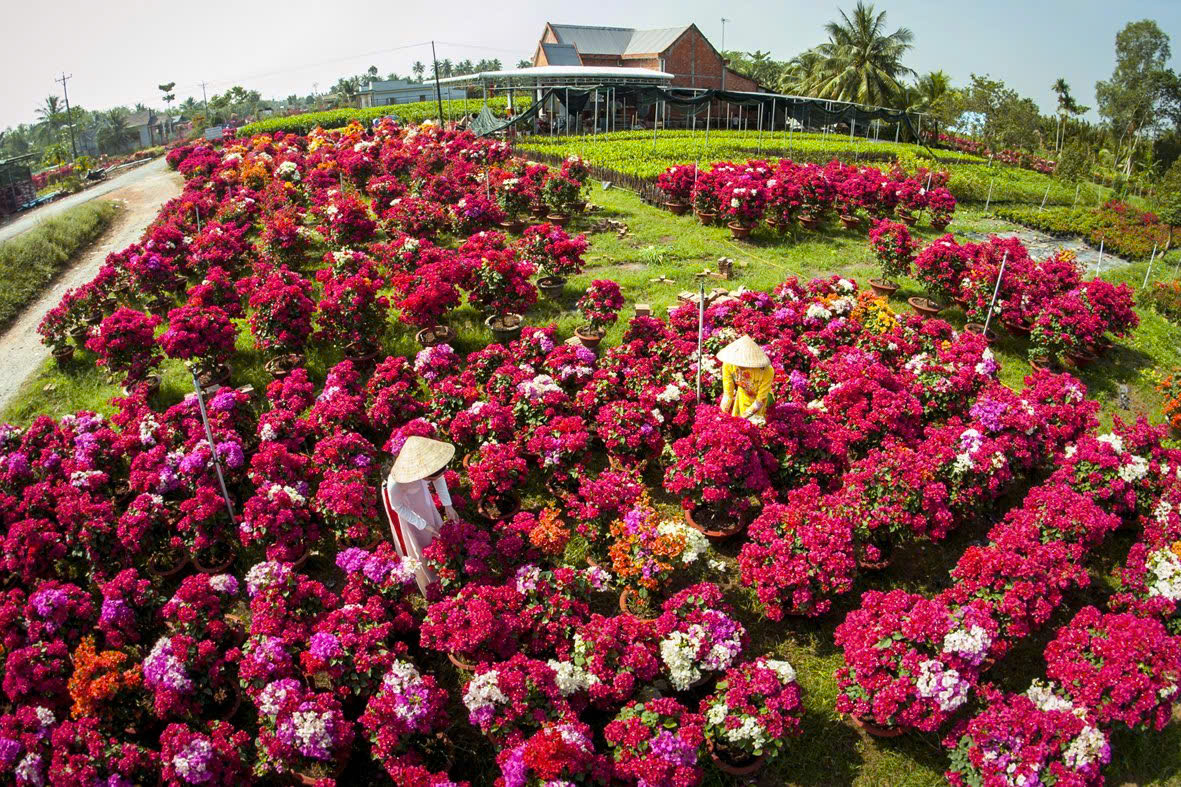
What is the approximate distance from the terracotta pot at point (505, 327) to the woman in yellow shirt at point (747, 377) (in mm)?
4442

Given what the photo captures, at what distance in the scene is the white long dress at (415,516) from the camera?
5457 mm

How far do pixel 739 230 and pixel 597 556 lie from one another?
35.8 ft

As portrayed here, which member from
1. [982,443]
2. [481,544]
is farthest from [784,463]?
[481,544]

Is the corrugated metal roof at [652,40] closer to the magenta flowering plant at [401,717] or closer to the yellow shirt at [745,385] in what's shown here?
the yellow shirt at [745,385]

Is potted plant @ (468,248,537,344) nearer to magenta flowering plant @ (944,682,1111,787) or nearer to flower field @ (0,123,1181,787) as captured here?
flower field @ (0,123,1181,787)

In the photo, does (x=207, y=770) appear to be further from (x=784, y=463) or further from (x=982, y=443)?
(x=982, y=443)

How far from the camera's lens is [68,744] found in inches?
171

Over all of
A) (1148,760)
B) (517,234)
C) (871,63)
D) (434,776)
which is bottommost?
(1148,760)

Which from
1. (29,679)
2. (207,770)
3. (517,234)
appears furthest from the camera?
(517,234)

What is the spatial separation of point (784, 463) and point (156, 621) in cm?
574

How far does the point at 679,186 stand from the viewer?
56.7 feet

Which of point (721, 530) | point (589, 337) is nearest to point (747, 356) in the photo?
point (721, 530)

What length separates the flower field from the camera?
14.8ft

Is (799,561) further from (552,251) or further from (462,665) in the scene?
(552,251)
